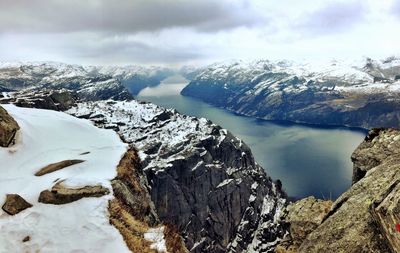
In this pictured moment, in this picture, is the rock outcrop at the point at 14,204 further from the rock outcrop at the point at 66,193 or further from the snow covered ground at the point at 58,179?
the rock outcrop at the point at 66,193

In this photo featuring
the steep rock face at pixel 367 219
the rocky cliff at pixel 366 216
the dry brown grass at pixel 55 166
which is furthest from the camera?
the dry brown grass at pixel 55 166

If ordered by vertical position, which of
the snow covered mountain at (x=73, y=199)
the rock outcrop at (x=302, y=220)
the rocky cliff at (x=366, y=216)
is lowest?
the rock outcrop at (x=302, y=220)

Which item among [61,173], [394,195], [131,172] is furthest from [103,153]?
[394,195]

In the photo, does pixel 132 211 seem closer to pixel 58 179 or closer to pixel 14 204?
pixel 58 179

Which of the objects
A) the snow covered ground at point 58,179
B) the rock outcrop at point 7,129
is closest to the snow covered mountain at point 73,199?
the snow covered ground at point 58,179

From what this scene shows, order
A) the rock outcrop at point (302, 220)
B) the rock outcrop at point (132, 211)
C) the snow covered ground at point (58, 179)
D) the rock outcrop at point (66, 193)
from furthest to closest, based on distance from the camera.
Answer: the rock outcrop at point (66, 193) < the rock outcrop at point (302, 220) < the rock outcrop at point (132, 211) < the snow covered ground at point (58, 179)

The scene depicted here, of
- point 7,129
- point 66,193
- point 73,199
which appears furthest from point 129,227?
point 7,129

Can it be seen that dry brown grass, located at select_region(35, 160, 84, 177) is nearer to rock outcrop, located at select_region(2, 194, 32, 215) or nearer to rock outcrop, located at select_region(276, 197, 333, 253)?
rock outcrop, located at select_region(2, 194, 32, 215)
